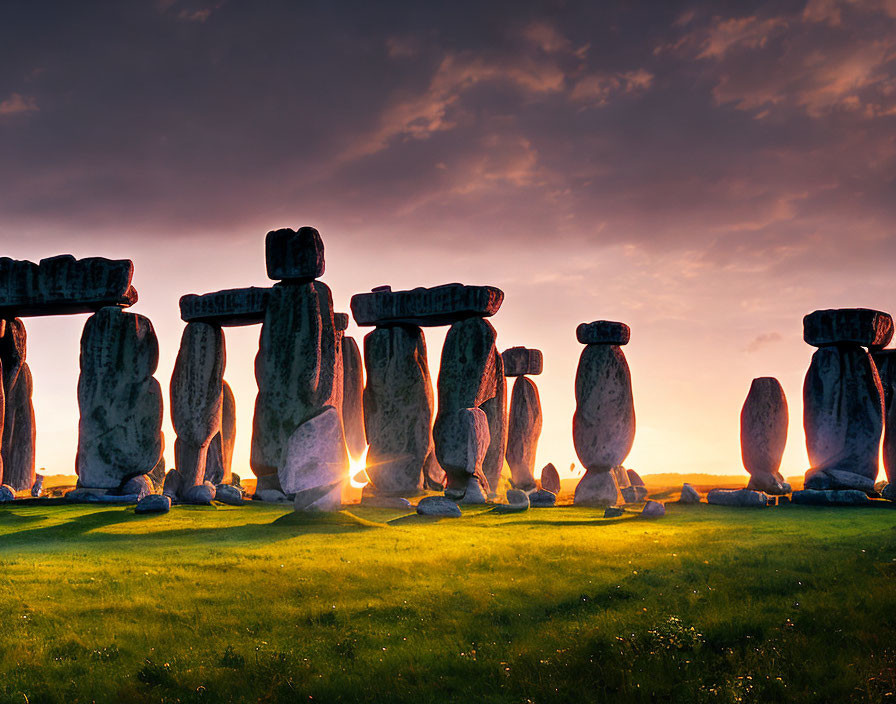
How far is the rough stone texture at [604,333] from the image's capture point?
72.9ft

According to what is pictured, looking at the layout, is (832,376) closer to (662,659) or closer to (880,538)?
(880,538)

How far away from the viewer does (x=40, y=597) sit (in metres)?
8.97

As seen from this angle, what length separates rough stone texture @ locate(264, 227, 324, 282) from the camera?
20.9 metres

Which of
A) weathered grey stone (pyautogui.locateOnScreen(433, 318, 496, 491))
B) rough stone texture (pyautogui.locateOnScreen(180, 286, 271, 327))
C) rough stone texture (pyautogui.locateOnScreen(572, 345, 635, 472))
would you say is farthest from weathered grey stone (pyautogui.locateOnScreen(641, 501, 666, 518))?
rough stone texture (pyautogui.locateOnScreen(180, 286, 271, 327))

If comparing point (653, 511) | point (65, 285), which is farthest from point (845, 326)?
point (65, 285)

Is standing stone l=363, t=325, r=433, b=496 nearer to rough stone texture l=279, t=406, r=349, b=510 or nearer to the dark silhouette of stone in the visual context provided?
the dark silhouette of stone

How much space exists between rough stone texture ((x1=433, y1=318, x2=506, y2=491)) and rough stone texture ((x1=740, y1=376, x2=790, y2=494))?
24.7ft

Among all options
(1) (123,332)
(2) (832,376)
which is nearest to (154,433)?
(1) (123,332)

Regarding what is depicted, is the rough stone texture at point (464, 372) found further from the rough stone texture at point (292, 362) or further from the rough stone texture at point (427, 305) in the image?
the rough stone texture at point (292, 362)

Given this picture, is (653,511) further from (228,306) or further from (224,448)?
(224,448)

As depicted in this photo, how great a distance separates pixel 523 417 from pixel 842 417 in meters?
11.5

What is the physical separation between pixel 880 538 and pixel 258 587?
9.08 meters

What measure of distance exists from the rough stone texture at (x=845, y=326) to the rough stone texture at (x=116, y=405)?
59.0 ft

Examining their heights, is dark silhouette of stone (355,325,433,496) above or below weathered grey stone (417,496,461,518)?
above
